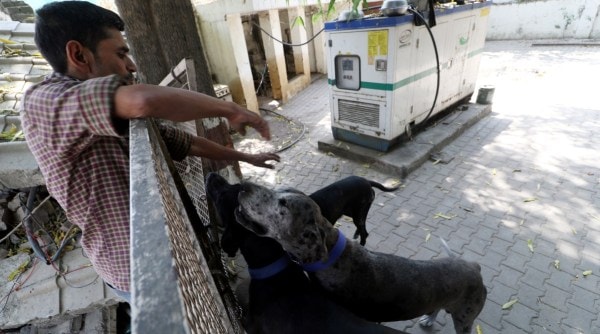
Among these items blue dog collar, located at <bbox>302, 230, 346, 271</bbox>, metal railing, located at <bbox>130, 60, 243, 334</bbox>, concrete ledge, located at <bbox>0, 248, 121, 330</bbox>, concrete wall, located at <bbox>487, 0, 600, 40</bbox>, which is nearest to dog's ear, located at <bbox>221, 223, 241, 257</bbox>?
blue dog collar, located at <bbox>302, 230, 346, 271</bbox>

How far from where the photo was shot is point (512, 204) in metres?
4.27

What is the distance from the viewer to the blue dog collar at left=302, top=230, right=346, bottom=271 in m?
2.09

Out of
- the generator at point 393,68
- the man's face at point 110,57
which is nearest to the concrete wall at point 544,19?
the generator at point 393,68

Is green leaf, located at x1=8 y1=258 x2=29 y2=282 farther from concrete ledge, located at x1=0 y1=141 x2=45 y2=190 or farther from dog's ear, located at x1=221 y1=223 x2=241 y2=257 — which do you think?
dog's ear, located at x1=221 y1=223 x2=241 y2=257

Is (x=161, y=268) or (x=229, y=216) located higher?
(x=161, y=268)

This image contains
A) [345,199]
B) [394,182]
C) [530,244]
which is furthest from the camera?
[394,182]

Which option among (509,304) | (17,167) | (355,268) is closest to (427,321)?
(509,304)

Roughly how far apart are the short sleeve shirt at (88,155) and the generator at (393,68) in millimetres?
4224

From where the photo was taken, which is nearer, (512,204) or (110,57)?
(110,57)

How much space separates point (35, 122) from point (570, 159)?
22.1ft

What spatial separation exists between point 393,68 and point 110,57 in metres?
4.07

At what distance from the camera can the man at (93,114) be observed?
46.4 inches

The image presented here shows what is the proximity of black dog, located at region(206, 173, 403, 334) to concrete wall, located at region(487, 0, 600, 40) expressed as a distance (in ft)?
63.4

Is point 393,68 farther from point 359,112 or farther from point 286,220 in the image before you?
point 286,220
